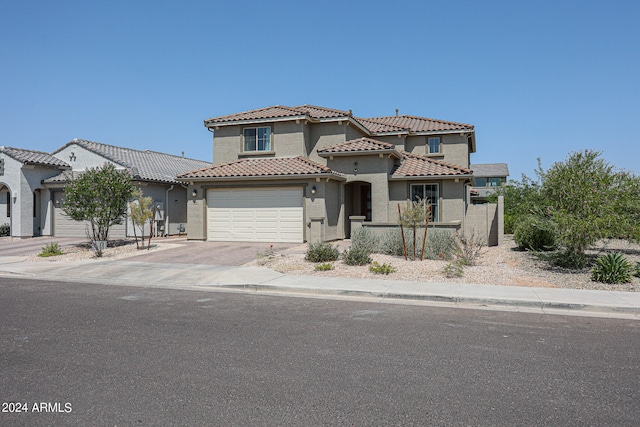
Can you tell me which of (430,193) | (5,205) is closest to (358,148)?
(430,193)

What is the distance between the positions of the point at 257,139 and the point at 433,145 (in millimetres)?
10029

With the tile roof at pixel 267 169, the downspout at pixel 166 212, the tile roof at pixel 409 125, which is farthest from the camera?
the tile roof at pixel 409 125

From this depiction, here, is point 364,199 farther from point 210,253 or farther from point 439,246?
point 210,253

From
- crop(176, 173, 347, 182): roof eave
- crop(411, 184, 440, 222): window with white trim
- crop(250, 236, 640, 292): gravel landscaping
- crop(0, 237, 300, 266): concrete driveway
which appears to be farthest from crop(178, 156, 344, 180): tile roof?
crop(250, 236, 640, 292): gravel landscaping

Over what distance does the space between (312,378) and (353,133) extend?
832 inches

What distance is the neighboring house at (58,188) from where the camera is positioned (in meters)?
25.3

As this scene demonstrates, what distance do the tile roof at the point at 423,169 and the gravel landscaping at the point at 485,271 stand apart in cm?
558

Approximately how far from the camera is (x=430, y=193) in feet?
73.3

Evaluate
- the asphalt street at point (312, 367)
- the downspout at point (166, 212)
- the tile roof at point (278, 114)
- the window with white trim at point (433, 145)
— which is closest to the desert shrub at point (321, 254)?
the asphalt street at point (312, 367)

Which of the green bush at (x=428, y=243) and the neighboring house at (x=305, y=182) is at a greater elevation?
the neighboring house at (x=305, y=182)

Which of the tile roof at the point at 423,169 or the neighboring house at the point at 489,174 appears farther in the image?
the neighboring house at the point at 489,174

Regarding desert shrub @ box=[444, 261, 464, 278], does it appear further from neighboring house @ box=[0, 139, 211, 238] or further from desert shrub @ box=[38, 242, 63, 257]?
neighboring house @ box=[0, 139, 211, 238]

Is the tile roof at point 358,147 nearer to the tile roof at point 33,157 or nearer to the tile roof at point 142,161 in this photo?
the tile roof at point 142,161

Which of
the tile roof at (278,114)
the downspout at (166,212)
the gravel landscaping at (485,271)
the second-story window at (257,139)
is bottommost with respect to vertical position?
the gravel landscaping at (485,271)
